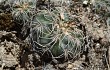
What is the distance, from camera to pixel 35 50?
3596mm

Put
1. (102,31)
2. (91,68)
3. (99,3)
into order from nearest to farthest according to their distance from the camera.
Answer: (91,68)
(102,31)
(99,3)

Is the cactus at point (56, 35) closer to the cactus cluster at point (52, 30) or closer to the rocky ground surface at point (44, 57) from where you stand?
the cactus cluster at point (52, 30)

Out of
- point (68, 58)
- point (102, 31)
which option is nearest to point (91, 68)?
point (68, 58)

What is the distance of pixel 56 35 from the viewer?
3375mm

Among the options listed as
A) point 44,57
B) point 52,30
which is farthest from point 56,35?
point 44,57

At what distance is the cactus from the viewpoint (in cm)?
338

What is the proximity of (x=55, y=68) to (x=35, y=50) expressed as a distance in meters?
0.37

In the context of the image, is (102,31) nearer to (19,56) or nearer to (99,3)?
(99,3)

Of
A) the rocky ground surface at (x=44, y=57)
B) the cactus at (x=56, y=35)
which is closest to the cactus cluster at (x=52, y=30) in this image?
the cactus at (x=56, y=35)

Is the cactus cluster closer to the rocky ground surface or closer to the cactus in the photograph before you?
the cactus

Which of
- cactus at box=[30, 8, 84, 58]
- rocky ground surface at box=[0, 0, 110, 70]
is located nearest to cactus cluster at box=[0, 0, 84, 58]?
cactus at box=[30, 8, 84, 58]

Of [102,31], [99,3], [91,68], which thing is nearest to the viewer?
[91,68]

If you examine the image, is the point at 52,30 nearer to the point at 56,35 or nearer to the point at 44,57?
the point at 56,35

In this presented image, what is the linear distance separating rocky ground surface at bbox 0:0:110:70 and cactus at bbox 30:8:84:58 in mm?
160
